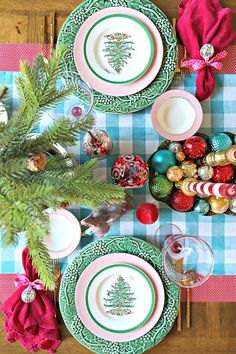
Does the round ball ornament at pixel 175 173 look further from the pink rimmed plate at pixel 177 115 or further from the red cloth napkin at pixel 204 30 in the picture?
the red cloth napkin at pixel 204 30

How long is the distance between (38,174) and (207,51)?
627mm

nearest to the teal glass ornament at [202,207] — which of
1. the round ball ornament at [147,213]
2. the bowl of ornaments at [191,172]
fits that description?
the bowl of ornaments at [191,172]

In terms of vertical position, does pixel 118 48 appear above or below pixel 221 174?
above

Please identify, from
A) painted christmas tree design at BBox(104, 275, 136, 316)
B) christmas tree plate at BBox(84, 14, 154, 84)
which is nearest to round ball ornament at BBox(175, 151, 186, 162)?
christmas tree plate at BBox(84, 14, 154, 84)

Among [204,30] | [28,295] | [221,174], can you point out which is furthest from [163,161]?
[28,295]

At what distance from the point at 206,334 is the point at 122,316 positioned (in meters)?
0.25

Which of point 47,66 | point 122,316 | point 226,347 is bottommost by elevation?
point 226,347

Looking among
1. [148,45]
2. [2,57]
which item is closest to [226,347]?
[148,45]

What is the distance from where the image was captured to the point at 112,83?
1.11 metres

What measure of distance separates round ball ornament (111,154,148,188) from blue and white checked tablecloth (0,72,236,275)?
0.31ft

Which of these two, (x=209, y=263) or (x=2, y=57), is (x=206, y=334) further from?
(x=2, y=57)

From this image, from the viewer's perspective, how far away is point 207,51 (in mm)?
1107

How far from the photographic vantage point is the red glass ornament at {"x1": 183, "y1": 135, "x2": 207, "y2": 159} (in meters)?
1.08

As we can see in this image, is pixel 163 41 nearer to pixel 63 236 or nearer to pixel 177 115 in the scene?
pixel 177 115
